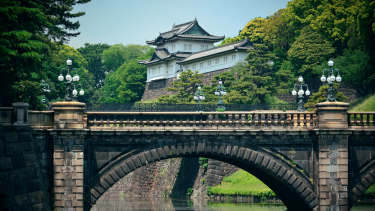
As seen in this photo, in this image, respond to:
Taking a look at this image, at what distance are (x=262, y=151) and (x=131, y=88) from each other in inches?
3034

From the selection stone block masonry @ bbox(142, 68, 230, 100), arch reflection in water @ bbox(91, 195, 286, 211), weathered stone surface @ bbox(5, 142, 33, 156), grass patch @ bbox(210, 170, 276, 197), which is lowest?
arch reflection in water @ bbox(91, 195, 286, 211)

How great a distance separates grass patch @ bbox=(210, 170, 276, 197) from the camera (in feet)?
166

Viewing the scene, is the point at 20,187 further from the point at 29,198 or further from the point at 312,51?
the point at 312,51

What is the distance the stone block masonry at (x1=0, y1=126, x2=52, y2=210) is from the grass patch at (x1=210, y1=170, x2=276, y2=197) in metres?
26.9

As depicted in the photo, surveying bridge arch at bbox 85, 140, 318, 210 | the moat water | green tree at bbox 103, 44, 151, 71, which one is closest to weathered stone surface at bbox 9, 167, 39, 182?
bridge arch at bbox 85, 140, 318, 210

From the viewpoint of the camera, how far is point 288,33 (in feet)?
256

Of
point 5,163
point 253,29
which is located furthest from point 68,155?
point 253,29

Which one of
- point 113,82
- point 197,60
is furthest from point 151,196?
point 113,82

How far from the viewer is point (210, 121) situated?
30516 mm

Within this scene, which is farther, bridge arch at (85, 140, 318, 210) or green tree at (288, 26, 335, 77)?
green tree at (288, 26, 335, 77)

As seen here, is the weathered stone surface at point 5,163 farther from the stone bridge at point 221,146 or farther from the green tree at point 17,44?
the green tree at point 17,44

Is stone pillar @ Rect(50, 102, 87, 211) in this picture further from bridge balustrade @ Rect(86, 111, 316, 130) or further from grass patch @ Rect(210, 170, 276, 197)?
grass patch @ Rect(210, 170, 276, 197)

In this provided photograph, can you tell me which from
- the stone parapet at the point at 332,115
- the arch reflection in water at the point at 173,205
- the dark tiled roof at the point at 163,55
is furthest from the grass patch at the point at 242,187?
the dark tiled roof at the point at 163,55

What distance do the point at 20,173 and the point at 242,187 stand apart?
30.1 metres
